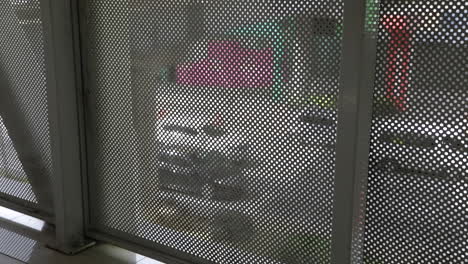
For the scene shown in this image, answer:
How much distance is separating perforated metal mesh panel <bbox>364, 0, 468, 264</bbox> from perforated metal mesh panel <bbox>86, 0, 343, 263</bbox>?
163 mm

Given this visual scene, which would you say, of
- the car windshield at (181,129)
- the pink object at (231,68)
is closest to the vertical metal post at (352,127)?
the pink object at (231,68)

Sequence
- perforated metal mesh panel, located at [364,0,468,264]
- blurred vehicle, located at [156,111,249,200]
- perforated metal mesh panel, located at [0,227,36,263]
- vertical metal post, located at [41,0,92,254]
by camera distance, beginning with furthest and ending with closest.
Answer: perforated metal mesh panel, located at [0,227,36,263] < vertical metal post, located at [41,0,92,254] < blurred vehicle, located at [156,111,249,200] < perforated metal mesh panel, located at [364,0,468,264]

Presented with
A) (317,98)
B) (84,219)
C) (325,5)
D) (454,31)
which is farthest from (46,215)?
(454,31)

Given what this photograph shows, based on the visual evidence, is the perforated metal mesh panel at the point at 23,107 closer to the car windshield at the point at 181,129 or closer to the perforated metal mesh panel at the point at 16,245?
the perforated metal mesh panel at the point at 16,245

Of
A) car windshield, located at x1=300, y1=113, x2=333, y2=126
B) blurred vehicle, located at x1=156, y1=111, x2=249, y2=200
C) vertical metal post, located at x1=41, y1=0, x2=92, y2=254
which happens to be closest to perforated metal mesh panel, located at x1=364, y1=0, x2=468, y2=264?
car windshield, located at x1=300, y1=113, x2=333, y2=126

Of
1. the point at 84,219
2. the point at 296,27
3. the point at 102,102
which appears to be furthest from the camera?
the point at 84,219

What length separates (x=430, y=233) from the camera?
5.32 feet

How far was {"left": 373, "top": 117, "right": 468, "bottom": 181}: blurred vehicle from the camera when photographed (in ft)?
4.98

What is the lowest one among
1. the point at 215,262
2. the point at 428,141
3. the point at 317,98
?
the point at 215,262

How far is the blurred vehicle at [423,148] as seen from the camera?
152cm

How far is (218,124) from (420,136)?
0.74 meters

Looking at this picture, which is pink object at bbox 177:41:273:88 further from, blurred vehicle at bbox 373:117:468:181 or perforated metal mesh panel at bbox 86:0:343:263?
blurred vehicle at bbox 373:117:468:181

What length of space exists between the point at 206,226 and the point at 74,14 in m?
1.05

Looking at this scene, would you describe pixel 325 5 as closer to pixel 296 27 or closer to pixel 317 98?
pixel 296 27
